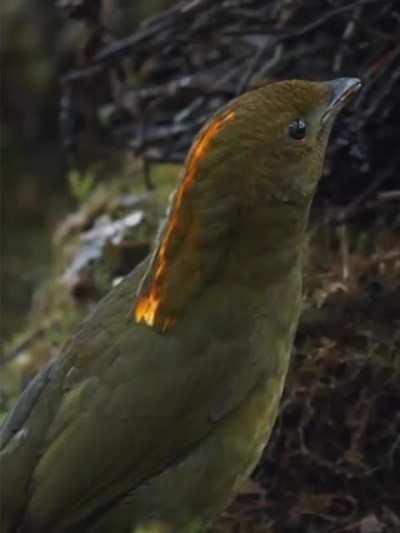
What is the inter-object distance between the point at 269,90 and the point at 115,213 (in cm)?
182

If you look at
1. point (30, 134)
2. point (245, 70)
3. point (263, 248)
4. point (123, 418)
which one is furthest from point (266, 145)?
point (30, 134)

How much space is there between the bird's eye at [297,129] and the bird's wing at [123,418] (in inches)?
15.6

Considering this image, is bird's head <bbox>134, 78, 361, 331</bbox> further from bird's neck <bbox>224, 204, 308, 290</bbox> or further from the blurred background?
the blurred background

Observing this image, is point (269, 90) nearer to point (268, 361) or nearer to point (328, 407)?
point (268, 361)

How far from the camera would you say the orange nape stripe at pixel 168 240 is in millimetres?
2953

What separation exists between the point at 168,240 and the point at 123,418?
37cm

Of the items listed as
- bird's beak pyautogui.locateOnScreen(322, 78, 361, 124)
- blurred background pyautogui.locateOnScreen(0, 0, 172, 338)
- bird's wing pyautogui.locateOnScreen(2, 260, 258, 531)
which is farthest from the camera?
blurred background pyautogui.locateOnScreen(0, 0, 172, 338)

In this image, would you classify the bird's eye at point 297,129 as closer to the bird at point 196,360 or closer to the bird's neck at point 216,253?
the bird at point 196,360

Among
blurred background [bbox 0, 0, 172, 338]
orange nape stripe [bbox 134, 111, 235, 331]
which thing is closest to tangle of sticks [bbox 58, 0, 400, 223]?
orange nape stripe [bbox 134, 111, 235, 331]

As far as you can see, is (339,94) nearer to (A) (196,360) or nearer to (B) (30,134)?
(A) (196,360)

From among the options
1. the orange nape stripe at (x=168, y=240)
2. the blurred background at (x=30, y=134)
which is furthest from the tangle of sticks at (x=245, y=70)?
the blurred background at (x=30, y=134)

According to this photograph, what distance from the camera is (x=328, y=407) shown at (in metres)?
3.51

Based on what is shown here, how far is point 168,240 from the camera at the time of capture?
303 cm

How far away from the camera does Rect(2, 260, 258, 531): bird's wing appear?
292 cm
